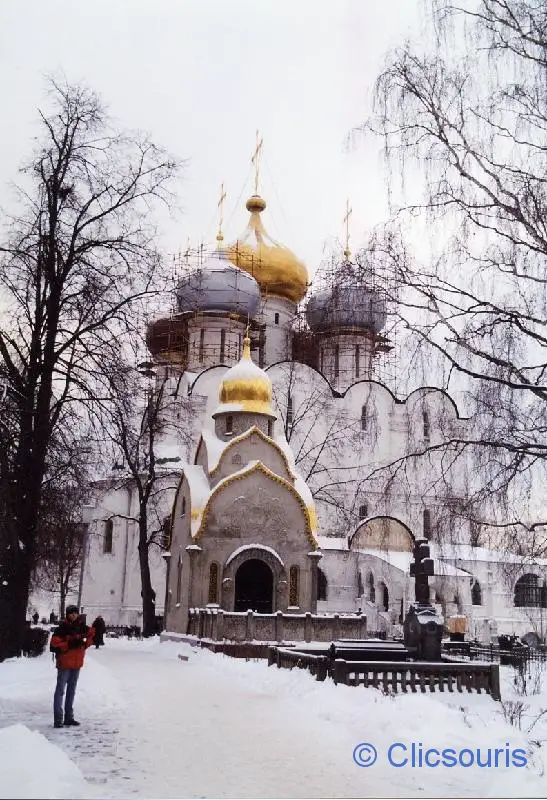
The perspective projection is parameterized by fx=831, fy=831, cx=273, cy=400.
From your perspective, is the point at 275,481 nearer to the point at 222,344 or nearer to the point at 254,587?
the point at 254,587

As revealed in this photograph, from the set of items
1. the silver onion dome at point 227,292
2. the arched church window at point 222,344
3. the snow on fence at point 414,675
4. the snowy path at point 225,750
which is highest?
the silver onion dome at point 227,292

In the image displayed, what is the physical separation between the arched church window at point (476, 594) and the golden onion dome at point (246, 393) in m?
12.2

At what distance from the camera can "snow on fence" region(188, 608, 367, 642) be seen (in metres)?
19.3

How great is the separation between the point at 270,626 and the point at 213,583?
6.82 ft

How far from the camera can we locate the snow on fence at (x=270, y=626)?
1928 cm

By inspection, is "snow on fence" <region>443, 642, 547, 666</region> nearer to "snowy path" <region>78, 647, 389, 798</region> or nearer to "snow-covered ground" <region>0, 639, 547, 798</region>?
"snow-covered ground" <region>0, 639, 547, 798</region>

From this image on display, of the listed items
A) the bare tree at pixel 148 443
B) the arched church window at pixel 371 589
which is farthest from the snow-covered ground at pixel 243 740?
the arched church window at pixel 371 589

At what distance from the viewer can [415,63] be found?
8.62 meters

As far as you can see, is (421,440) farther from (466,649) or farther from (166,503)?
(166,503)

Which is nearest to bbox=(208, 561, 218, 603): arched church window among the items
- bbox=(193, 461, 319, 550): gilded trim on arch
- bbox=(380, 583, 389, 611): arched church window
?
bbox=(193, 461, 319, 550): gilded trim on arch

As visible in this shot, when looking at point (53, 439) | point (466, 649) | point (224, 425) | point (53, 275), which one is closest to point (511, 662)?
point (466, 649)

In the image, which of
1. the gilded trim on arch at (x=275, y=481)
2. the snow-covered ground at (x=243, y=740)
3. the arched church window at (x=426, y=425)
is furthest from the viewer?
the gilded trim on arch at (x=275, y=481)

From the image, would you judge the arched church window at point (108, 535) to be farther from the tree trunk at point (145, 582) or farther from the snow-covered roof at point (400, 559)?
the snow-covered roof at point (400, 559)

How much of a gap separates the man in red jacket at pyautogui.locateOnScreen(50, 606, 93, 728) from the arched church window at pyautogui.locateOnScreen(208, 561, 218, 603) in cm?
1245
